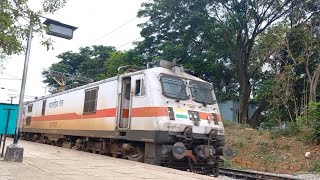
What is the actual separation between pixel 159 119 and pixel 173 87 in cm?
139

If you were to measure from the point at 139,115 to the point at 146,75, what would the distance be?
47.0 inches

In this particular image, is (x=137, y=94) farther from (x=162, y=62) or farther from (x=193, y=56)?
(x=193, y=56)

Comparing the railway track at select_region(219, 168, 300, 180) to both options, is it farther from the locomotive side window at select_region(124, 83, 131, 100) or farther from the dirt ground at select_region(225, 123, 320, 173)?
the locomotive side window at select_region(124, 83, 131, 100)

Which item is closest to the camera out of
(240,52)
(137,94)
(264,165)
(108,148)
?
(137,94)

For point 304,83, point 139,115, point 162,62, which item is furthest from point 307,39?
point 139,115

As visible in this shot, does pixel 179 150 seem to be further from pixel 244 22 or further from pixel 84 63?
pixel 84 63

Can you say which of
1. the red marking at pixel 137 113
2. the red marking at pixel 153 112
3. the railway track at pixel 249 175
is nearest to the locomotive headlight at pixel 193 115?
the red marking at pixel 137 113

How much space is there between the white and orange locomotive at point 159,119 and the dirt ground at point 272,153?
195 inches

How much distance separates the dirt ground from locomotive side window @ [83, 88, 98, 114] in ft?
20.1

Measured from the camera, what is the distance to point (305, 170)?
1446 centimetres

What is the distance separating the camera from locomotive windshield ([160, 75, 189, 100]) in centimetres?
1108

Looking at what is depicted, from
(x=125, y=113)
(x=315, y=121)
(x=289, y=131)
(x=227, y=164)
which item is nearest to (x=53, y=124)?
(x=125, y=113)

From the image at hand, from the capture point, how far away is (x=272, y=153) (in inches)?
663

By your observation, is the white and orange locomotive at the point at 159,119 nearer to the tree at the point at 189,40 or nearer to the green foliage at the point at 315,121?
the green foliage at the point at 315,121
